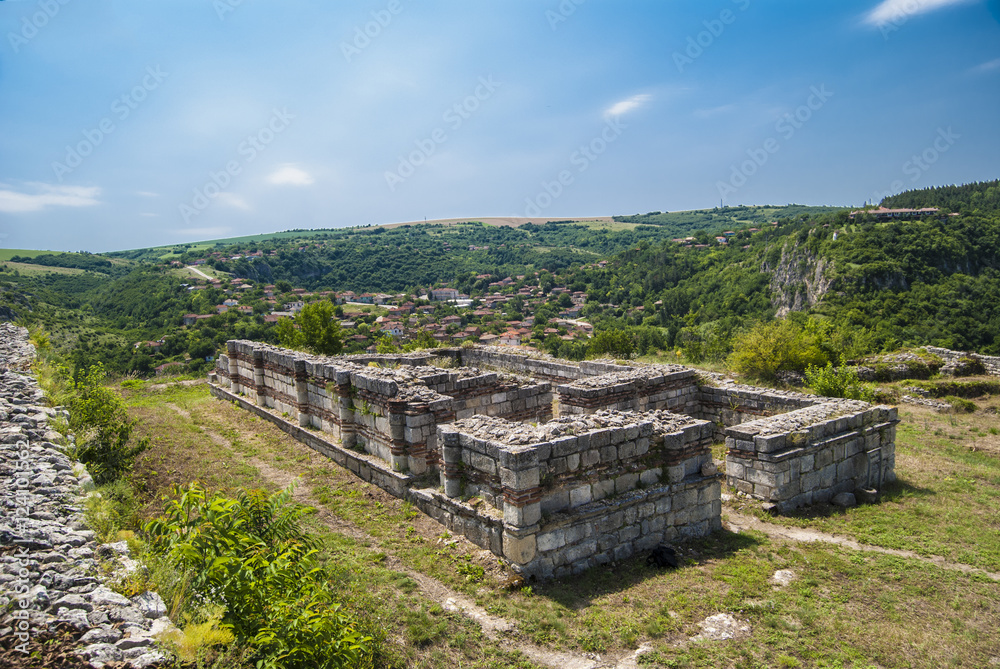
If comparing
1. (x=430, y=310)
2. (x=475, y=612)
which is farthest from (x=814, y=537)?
(x=430, y=310)

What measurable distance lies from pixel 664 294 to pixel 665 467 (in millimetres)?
64708

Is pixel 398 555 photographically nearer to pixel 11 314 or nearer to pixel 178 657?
pixel 178 657

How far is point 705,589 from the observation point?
6.42m

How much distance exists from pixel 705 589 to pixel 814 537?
3.09m

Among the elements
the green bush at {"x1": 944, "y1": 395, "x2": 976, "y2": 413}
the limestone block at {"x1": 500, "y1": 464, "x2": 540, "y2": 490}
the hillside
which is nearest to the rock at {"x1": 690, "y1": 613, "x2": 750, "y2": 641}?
the limestone block at {"x1": 500, "y1": 464, "x2": 540, "y2": 490}

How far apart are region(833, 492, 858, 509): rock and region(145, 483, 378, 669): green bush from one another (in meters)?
9.10

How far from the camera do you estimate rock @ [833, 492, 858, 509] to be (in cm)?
965

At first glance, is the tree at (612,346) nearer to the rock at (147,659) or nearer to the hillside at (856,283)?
the hillside at (856,283)

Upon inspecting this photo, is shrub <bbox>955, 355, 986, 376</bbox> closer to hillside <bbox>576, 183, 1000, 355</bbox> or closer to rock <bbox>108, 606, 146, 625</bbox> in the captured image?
hillside <bbox>576, 183, 1000, 355</bbox>

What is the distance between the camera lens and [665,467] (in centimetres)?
772

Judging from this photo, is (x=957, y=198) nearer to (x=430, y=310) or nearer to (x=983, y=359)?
(x=983, y=359)

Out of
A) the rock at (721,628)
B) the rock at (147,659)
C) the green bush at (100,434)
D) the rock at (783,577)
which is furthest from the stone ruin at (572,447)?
the rock at (147,659)

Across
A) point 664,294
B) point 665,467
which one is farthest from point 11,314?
point 664,294

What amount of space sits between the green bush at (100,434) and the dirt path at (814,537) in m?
9.78
